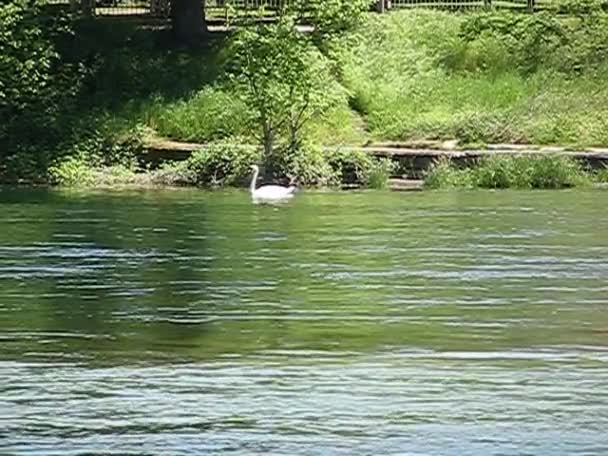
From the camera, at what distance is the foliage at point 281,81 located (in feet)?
112

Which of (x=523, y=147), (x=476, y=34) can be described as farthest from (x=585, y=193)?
(x=476, y=34)

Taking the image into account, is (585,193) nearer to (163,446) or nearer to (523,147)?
(523,147)

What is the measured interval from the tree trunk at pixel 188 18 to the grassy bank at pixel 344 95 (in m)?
0.42

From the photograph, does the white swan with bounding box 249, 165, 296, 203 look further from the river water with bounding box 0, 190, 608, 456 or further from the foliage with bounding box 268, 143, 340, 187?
the river water with bounding box 0, 190, 608, 456

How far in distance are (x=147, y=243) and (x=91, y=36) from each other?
65.3 feet

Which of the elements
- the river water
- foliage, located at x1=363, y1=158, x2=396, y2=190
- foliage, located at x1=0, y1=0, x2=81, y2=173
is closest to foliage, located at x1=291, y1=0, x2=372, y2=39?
foliage, located at x1=363, y1=158, x2=396, y2=190

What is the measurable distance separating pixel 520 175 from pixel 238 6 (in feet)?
47.9

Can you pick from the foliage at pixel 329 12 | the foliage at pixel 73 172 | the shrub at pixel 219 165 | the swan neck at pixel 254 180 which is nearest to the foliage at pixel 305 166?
the shrub at pixel 219 165

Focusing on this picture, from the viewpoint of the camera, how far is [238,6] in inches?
1716

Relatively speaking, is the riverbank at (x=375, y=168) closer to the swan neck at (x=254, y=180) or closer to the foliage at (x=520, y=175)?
the foliage at (x=520, y=175)

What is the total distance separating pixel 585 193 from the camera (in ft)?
94.7

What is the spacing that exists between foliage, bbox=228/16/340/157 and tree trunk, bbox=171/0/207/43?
18.8 feet

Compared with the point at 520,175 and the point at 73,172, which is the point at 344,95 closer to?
the point at 73,172

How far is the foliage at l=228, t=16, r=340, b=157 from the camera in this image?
112ft
